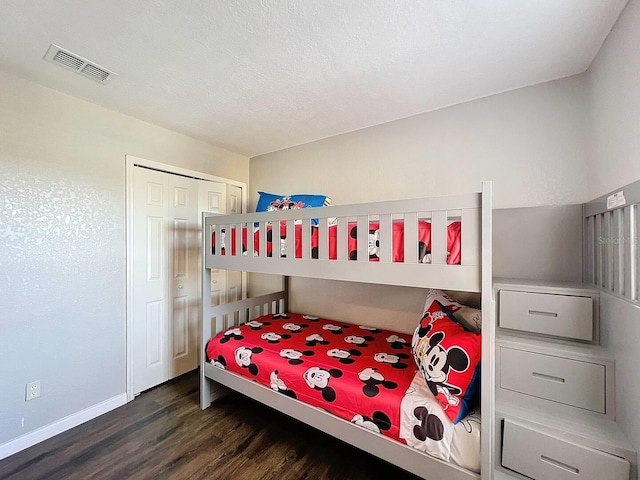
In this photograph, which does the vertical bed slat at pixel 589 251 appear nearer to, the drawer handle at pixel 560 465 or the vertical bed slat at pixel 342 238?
the drawer handle at pixel 560 465

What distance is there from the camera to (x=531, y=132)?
1800 millimetres

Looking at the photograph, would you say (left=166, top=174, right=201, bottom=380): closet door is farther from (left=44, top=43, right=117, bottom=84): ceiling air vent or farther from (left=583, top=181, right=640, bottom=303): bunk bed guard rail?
(left=583, top=181, right=640, bottom=303): bunk bed guard rail

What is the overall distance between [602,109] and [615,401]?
1445 mm

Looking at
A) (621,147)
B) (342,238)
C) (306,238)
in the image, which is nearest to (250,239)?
(306,238)

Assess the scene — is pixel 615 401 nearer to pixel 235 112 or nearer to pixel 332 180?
pixel 332 180

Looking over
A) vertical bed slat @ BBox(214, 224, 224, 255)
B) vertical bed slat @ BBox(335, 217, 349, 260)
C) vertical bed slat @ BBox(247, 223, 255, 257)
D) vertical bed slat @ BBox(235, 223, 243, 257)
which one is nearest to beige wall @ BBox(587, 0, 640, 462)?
vertical bed slat @ BBox(335, 217, 349, 260)

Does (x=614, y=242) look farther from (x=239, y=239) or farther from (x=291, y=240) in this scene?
(x=239, y=239)

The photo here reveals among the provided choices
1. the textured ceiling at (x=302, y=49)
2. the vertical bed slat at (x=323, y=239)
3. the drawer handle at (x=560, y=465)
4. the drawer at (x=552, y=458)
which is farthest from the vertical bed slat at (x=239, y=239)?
the drawer handle at (x=560, y=465)

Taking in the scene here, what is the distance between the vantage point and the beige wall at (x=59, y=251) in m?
1.70

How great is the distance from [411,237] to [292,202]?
4.23 ft

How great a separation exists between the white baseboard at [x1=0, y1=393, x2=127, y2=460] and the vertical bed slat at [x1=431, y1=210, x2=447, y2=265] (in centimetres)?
265

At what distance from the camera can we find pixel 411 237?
4.41ft

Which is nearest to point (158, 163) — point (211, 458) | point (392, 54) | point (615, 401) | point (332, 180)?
point (332, 180)

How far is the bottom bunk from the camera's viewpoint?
47.8 inches
